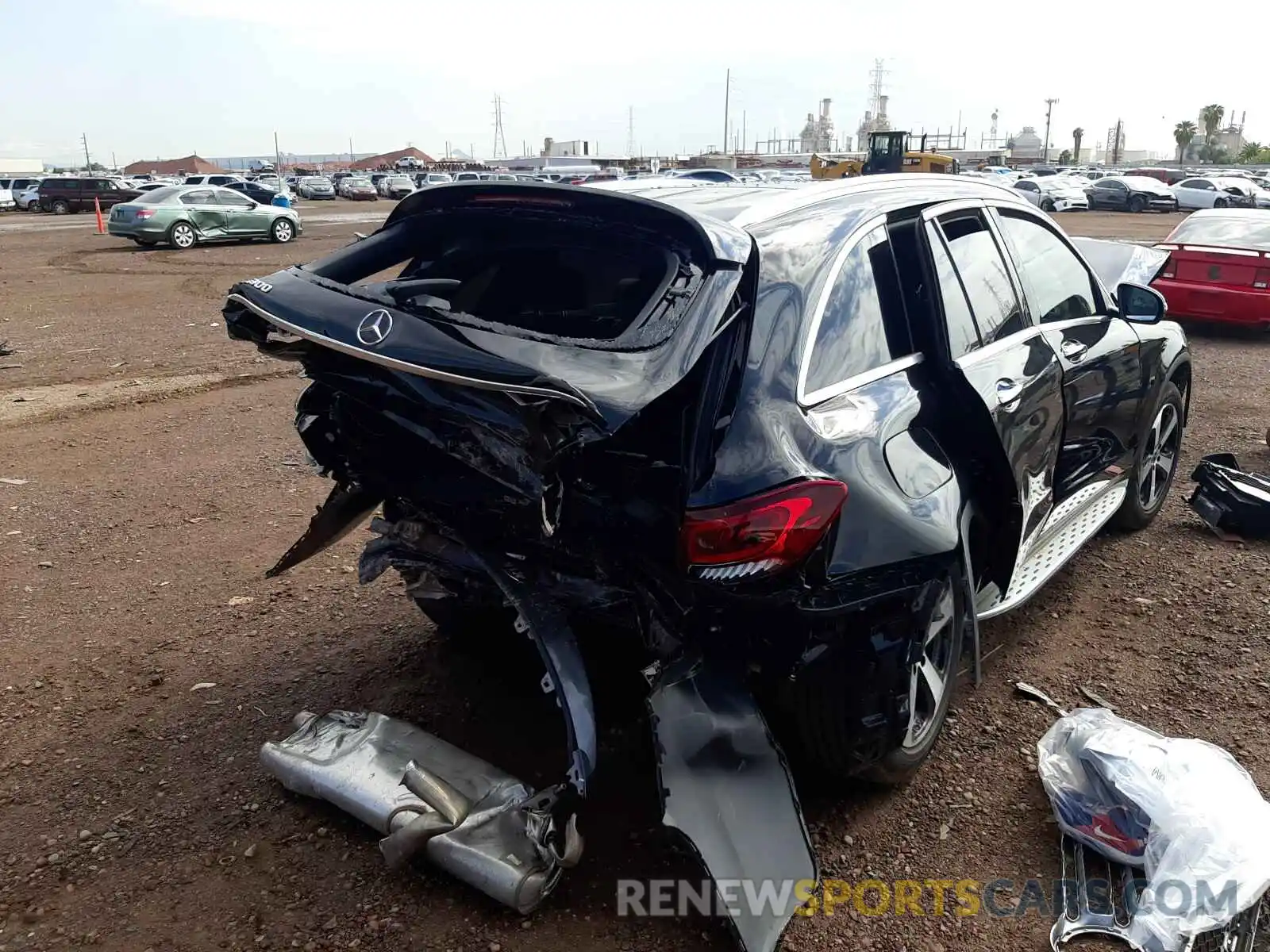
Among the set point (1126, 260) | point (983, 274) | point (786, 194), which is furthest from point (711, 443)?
point (1126, 260)

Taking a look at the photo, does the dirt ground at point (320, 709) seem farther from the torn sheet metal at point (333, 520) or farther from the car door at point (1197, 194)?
the car door at point (1197, 194)

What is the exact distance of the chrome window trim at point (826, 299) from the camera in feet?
8.45

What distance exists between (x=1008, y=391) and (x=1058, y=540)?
1.00 meters

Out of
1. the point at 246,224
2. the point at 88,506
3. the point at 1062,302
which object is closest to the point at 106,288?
the point at 246,224

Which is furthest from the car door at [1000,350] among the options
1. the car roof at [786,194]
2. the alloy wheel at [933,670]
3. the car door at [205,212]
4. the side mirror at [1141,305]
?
the car door at [205,212]

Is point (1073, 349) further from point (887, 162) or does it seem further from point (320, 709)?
point (887, 162)

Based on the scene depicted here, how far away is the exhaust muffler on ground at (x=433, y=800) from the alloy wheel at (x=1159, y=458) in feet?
12.1

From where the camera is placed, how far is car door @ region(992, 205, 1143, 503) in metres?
3.78

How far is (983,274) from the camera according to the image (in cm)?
349

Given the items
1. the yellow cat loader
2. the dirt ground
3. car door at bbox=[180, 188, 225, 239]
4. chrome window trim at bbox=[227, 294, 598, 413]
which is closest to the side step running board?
the dirt ground

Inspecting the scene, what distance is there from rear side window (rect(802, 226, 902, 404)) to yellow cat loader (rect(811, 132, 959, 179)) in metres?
18.6

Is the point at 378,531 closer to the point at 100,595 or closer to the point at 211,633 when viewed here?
the point at 211,633

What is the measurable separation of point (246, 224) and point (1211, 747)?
78.5 feet

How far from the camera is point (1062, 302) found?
13.4 feet
